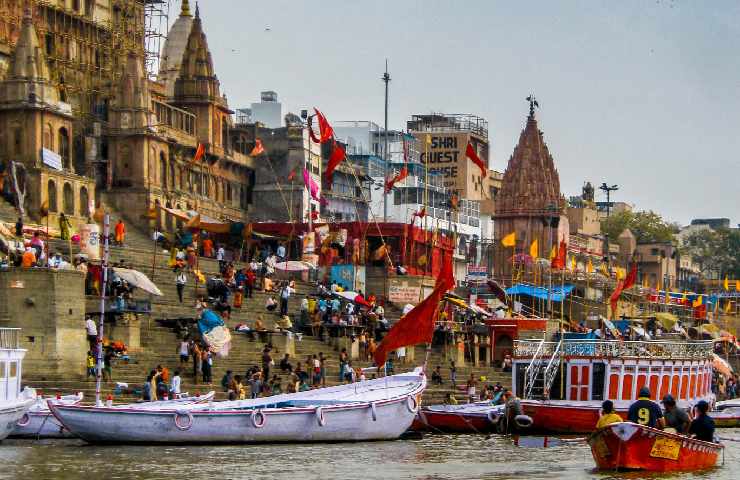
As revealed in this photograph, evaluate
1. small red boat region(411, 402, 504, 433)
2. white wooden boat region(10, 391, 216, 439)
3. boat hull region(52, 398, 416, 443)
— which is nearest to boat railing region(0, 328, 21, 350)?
white wooden boat region(10, 391, 216, 439)

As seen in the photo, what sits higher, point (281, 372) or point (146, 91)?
point (146, 91)

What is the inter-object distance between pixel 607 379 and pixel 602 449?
11.8 meters

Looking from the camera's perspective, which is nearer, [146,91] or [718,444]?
[718,444]

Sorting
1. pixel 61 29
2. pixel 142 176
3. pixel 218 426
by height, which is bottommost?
pixel 218 426

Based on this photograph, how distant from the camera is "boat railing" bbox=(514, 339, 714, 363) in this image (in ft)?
146

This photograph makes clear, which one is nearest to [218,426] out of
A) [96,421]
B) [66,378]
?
[96,421]

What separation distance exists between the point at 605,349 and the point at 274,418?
10309mm

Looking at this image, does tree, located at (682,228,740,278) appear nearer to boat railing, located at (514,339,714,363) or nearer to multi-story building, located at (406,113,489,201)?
multi-story building, located at (406,113,489,201)

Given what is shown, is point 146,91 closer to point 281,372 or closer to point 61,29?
point 61,29

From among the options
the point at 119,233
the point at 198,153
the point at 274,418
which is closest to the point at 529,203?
the point at 198,153

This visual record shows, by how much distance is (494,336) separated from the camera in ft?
205

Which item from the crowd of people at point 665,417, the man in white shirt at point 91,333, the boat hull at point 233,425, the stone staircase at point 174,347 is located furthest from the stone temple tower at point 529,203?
the crowd of people at point 665,417

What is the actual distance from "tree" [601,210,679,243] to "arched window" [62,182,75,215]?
71.4 meters

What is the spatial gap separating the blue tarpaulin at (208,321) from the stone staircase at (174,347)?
1.00 meters
